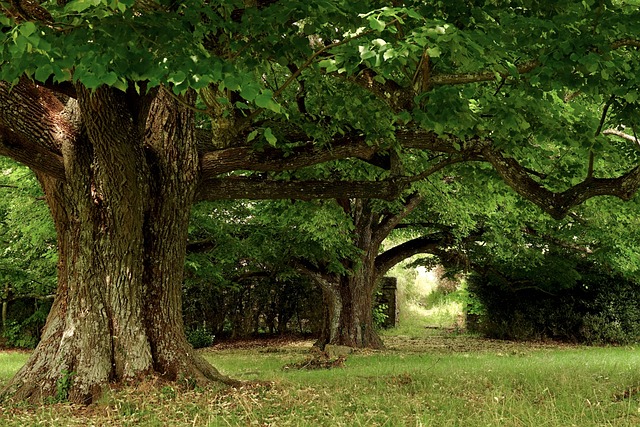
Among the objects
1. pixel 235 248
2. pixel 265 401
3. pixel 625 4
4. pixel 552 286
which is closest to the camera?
pixel 265 401

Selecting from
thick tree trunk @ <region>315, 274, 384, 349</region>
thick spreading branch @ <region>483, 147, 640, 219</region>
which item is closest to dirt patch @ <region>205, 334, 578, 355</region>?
thick tree trunk @ <region>315, 274, 384, 349</region>

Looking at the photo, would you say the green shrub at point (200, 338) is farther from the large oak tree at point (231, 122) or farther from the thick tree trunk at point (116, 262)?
the thick tree trunk at point (116, 262)

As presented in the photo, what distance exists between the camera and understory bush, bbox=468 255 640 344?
2269 centimetres

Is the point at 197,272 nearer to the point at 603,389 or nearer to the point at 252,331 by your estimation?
the point at 252,331

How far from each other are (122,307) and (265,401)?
7.61 ft

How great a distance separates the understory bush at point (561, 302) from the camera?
22.7 metres

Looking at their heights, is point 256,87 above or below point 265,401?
above

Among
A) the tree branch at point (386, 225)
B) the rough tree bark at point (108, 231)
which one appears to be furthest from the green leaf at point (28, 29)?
the tree branch at point (386, 225)

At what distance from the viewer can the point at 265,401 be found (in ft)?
23.9

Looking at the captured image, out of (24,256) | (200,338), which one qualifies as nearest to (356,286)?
(200,338)

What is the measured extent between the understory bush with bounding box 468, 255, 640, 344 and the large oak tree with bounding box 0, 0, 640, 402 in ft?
44.6

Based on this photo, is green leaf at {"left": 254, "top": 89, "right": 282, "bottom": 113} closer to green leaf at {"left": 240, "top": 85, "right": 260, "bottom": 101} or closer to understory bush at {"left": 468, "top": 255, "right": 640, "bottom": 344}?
green leaf at {"left": 240, "top": 85, "right": 260, "bottom": 101}

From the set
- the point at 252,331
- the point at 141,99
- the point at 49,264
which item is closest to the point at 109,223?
the point at 141,99

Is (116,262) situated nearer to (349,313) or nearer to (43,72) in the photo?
(43,72)
